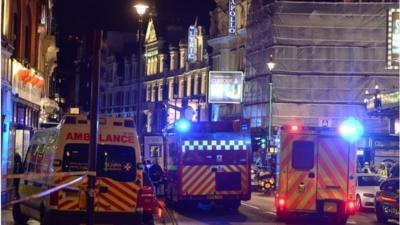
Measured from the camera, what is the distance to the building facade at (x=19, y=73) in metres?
24.5

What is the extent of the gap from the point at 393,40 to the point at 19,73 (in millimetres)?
15588

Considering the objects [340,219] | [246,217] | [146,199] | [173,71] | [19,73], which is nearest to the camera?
[146,199]

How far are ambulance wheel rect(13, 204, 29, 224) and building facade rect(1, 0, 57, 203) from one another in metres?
3.12

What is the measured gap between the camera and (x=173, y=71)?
7794 centimetres

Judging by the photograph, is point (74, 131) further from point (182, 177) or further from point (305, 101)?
point (305, 101)

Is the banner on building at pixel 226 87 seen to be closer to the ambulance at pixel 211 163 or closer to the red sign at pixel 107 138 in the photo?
the ambulance at pixel 211 163

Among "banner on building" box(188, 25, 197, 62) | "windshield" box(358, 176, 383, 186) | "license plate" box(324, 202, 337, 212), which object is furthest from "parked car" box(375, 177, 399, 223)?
"banner on building" box(188, 25, 197, 62)

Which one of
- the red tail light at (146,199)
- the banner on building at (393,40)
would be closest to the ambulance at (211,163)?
the red tail light at (146,199)

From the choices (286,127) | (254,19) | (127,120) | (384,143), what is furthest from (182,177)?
(254,19)

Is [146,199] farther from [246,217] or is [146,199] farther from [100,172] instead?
Answer: [246,217]

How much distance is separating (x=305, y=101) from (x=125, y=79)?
4453 cm

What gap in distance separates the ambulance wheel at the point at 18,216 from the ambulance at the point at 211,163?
6659 millimetres

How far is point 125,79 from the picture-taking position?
92.3 metres

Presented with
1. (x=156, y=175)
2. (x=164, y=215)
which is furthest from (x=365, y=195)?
(x=156, y=175)
